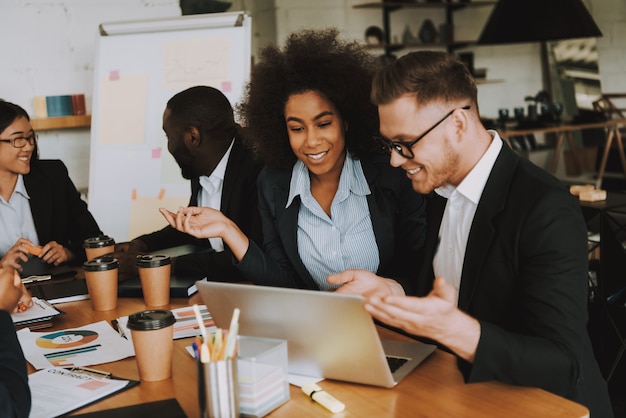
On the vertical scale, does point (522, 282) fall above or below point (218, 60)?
below

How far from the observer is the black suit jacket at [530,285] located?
1224 mm

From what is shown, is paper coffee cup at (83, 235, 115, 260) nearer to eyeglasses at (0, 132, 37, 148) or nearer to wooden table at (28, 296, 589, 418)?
wooden table at (28, 296, 589, 418)

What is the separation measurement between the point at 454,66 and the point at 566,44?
7.31 m

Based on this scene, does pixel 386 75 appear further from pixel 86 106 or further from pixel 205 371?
pixel 86 106

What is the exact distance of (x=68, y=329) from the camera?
169 cm

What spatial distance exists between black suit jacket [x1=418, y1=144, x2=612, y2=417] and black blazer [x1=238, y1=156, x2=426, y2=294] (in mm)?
538

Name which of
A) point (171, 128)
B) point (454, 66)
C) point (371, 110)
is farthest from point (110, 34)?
point (454, 66)

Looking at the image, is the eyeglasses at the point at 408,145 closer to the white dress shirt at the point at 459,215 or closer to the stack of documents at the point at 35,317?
the white dress shirt at the point at 459,215

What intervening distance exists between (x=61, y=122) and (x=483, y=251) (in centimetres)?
304

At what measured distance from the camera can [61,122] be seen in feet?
12.7

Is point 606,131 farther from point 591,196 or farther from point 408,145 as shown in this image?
point 408,145

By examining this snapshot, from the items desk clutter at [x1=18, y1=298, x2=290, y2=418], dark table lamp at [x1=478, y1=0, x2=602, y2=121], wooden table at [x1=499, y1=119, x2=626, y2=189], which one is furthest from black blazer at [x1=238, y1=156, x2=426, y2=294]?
wooden table at [x1=499, y1=119, x2=626, y2=189]

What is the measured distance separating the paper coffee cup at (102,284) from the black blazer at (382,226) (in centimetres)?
42

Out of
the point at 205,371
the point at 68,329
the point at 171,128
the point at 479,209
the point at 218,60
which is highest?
the point at 218,60
